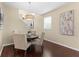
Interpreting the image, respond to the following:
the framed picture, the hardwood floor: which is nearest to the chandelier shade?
the framed picture

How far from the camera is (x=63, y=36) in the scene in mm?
4699

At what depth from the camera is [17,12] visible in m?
3.74

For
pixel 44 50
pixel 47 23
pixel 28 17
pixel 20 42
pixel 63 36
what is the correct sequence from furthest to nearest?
pixel 63 36
pixel 44 50
pixel 20 42
pixel 47 23
pixel 28 17

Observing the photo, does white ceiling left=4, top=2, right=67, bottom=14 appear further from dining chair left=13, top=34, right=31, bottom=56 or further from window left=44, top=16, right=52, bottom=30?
dining chair left=13, top=34, right=31, bottom=56

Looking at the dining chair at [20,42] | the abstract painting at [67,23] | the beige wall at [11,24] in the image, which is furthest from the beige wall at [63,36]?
the dining chair at [20,42]

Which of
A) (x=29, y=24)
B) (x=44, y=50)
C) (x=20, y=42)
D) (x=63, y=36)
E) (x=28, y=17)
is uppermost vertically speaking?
(x=28, y=17)

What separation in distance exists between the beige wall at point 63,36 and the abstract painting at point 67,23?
0.13 m

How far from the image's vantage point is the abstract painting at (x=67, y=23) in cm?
441

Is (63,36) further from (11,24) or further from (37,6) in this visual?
(11,24)

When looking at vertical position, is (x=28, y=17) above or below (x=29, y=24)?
above

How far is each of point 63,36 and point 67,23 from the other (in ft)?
2.00

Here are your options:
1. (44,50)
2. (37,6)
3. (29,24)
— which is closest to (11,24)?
(29,24)

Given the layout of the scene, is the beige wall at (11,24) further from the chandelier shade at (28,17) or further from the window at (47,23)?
the window at (47,23)

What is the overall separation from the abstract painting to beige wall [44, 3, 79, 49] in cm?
13
